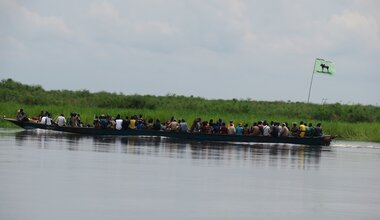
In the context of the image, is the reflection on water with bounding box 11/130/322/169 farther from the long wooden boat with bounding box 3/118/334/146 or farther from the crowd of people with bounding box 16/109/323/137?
the crowd of people with bounding box 16/109/323/137

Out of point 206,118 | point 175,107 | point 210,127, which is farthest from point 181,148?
point 175,107

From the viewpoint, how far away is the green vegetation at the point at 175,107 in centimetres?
5991

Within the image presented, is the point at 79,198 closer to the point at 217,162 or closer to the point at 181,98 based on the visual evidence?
the point at 217,162

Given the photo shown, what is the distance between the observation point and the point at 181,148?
137 ft

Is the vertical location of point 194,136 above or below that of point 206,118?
below

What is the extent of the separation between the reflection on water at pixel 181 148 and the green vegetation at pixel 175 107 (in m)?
10.7

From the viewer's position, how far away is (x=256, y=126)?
47.8m

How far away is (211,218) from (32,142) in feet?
69.0

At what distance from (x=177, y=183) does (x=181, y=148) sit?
49.5ft

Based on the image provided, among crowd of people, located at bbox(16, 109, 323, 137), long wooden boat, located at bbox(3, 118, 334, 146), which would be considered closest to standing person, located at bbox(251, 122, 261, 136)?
crowd of people, located at bbox(16, 109, 323, 137)

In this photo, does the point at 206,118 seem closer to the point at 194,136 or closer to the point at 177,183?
the point at 194,136

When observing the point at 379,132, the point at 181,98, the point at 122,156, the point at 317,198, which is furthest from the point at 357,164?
the point at 181,98

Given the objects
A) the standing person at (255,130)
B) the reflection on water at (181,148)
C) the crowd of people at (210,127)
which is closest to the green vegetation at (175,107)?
the crowd of people at (210,127)

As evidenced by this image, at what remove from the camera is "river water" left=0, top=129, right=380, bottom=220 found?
21.7 m
